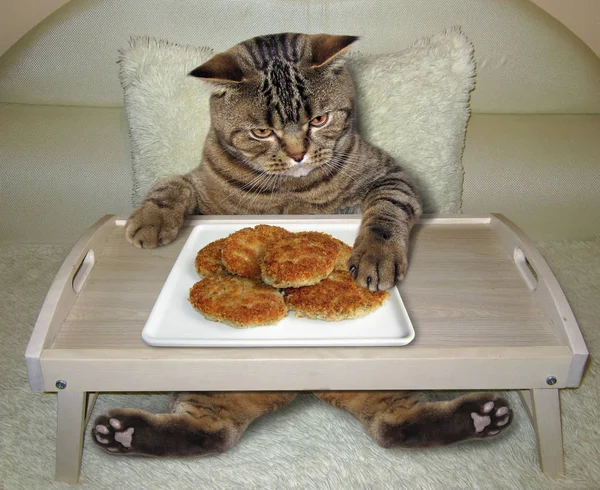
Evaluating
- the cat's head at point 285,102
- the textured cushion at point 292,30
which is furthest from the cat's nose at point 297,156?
the textured cushion at point 292,30

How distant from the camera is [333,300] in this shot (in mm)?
917

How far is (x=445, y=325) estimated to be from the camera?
0.93 meters

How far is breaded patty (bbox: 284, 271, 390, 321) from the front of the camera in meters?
0.91

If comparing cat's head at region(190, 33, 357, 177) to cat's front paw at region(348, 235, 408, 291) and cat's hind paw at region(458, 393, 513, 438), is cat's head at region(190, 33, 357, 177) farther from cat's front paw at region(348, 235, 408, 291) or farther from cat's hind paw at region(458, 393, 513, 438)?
cat's hind paw at region(458, 393, 513, 438)

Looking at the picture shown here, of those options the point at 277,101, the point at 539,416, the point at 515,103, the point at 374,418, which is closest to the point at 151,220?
the point at 277,101

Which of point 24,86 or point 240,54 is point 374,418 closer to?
point 240,54

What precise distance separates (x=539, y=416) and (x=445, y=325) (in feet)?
0.70

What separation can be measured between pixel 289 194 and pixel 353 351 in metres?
0.60

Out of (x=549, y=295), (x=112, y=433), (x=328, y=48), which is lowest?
(x=112, y=433)

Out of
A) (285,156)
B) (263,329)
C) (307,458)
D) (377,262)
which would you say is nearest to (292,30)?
(285,156)

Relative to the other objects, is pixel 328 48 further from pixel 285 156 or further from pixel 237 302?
pixel 237 302

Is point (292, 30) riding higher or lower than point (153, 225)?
higher

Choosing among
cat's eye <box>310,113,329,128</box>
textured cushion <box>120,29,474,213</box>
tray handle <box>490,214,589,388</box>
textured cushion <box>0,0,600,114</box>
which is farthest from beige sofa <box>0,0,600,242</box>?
tray handle <box>490,214,589,388</box>

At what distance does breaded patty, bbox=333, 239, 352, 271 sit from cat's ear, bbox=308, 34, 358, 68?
0.40 meters
